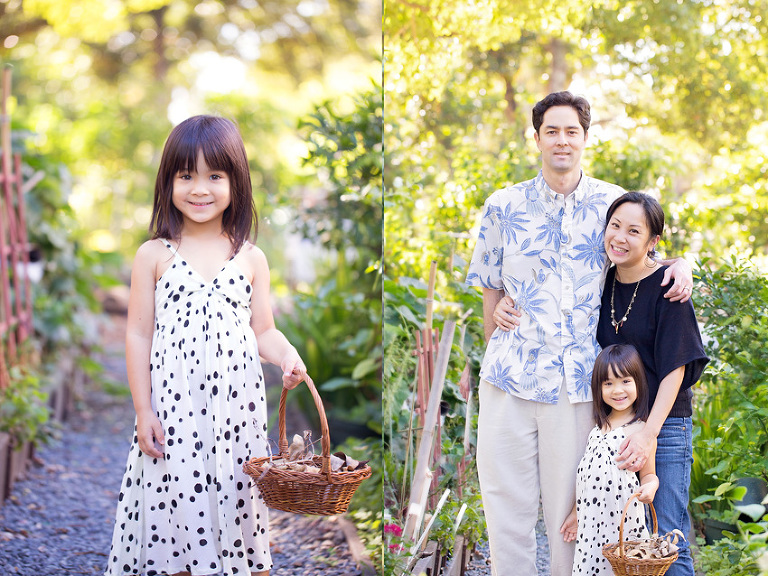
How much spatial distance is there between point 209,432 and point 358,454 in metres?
1.60

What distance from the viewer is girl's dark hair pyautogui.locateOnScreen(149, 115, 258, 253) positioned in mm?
2225

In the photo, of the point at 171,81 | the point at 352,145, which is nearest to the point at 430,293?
the point at 352,145

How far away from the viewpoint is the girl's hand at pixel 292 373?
7.13 ft

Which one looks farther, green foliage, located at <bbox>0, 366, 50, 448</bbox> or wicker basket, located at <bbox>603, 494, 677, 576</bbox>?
green foliage, located at <bbox>0, 366, 50, 448</bbox>

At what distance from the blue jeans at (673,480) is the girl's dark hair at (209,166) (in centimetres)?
131

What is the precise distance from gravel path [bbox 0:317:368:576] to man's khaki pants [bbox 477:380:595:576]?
0.94m

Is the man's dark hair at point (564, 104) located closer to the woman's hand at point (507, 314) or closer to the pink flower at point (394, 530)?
the woman's hand at point (507, 314)

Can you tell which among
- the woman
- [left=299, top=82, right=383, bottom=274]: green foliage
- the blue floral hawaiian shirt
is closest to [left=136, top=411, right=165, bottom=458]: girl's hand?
the blue floral hawaiian shirt

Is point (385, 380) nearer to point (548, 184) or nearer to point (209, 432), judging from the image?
point (209, 432)

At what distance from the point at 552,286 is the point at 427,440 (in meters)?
0.64

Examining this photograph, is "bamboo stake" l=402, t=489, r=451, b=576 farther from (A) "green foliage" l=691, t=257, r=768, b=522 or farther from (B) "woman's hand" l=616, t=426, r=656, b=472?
(A) "green foliage" l=691, t=257, r=768, b=522

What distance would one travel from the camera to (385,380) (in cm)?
252

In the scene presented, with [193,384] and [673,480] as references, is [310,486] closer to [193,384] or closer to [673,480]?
[193,384]

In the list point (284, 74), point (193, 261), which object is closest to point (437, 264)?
point (193, 261)
